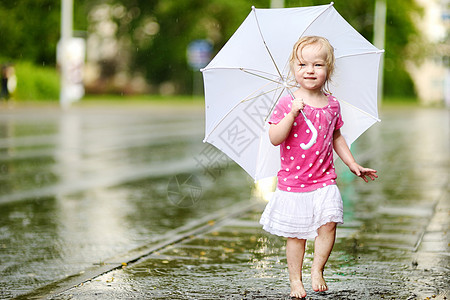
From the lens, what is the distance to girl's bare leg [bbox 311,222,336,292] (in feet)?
15.6

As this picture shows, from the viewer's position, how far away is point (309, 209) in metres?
4.73

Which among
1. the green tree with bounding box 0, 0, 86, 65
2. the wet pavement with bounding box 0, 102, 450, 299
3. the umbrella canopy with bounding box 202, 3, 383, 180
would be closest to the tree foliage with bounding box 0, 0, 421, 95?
the green tree with bounding box 0, 0, 86, 65

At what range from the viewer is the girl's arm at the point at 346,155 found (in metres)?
4.79

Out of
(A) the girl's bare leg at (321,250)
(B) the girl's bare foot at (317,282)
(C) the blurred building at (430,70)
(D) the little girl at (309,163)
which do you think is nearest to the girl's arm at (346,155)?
(D) the little girl at (309,163)

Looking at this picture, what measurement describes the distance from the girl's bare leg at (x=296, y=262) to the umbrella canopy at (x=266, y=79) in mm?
461

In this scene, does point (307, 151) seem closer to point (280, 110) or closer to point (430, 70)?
point (280, 110)

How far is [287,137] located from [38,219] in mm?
4316

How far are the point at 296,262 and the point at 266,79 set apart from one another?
109cm

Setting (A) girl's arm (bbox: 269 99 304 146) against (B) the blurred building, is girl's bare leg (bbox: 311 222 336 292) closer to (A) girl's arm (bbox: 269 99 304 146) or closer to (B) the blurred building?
(A) girl's arm (bbox: 269 99 304 146)

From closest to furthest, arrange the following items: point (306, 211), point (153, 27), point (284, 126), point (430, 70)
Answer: point (284, 126) < point (306, 211) < point (153, 27) < point (430, 70)

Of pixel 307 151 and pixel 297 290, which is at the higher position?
pixel 307 151

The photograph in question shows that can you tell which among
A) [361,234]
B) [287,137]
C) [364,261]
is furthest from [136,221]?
[287,137]

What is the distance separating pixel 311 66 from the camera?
466 cm

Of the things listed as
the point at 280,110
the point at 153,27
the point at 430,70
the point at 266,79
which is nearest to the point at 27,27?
the point at 153,27
